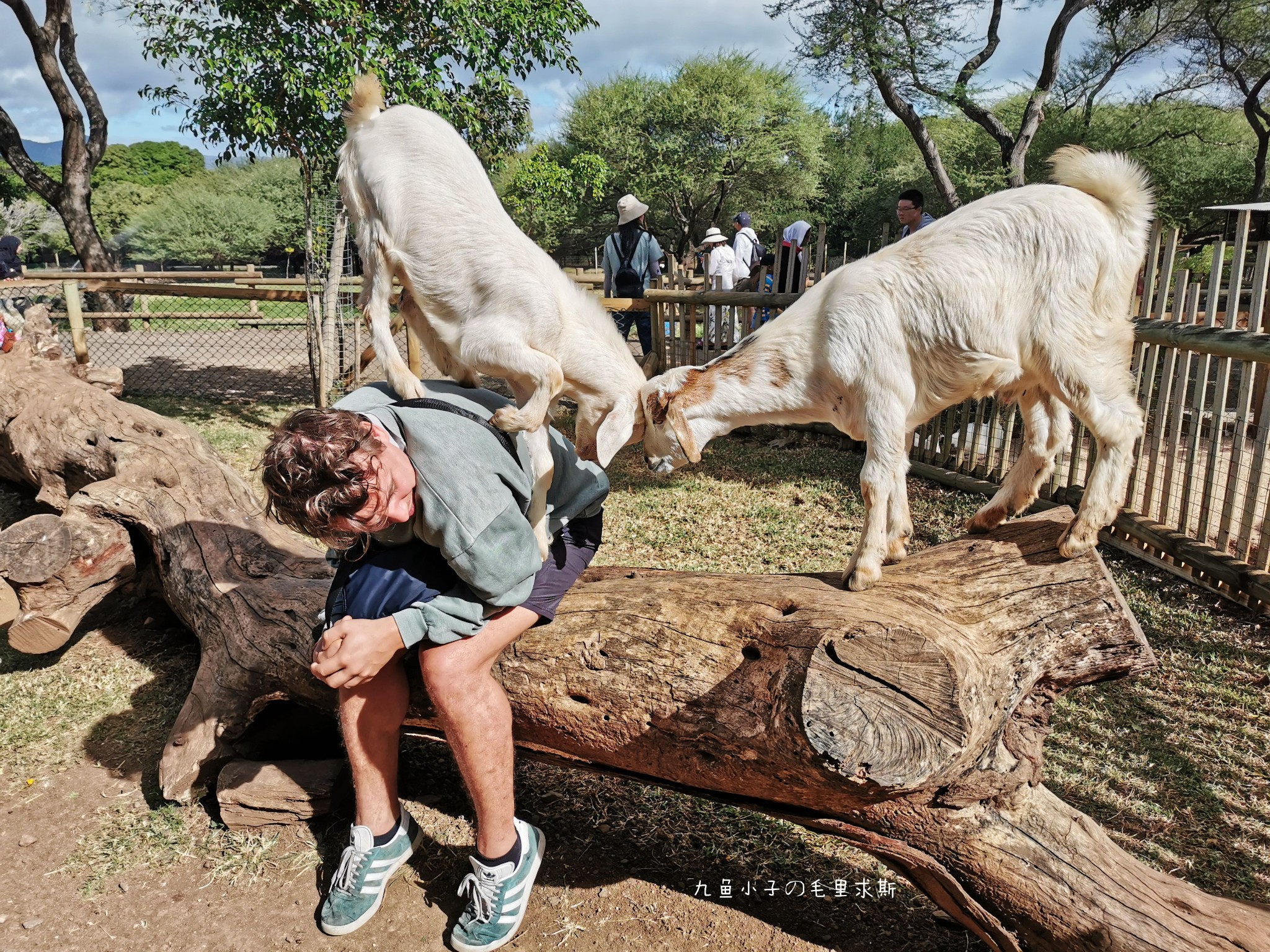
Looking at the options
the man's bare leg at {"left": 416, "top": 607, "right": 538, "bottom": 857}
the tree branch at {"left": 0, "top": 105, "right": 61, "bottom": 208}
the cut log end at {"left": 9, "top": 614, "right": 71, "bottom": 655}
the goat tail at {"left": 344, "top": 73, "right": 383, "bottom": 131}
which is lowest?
the cut log end at {"left": 9, "top": 614, "right": 71, "bottom": 655}

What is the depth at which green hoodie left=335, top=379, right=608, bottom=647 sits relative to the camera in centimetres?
219

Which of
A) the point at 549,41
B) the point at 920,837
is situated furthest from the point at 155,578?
the point at 549,41

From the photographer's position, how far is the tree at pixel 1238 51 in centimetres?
1931

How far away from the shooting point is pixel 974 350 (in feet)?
9.18

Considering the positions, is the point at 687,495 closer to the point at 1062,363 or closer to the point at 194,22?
the point at 1062,363

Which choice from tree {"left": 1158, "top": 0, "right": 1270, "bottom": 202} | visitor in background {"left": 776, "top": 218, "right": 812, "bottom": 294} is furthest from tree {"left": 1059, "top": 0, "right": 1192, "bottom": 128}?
visitor in background {"left": 776, "top": 218, "right": 812, "bottom": 294}

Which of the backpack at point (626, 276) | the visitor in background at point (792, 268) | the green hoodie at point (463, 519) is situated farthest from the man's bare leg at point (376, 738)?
the backpack at point (626, 276)

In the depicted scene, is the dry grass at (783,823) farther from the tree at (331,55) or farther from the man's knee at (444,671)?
the tree at (331,55)

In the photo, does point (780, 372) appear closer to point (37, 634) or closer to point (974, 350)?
point (974, 350)

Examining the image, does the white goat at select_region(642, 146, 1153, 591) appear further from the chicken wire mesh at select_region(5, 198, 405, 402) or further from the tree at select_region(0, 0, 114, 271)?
the tree at select_region(0, 0, 114, 271)

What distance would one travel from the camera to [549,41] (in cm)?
725

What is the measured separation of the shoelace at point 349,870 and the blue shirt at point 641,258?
7.52m

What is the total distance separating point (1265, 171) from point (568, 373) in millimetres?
24701

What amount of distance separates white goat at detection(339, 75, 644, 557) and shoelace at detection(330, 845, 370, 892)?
116cm
